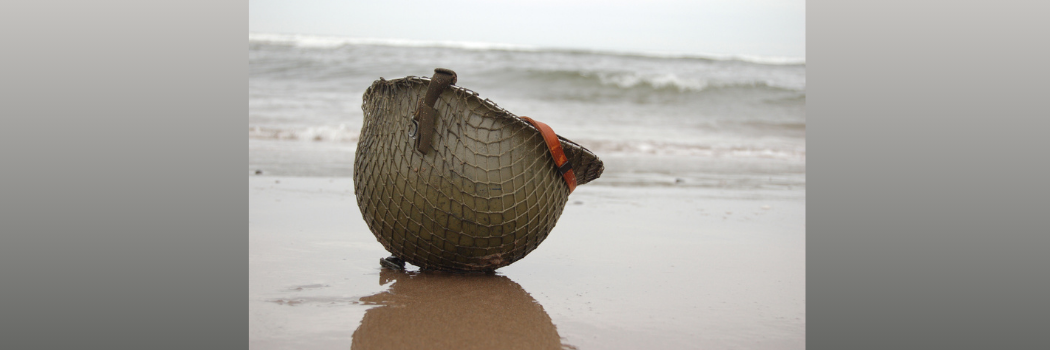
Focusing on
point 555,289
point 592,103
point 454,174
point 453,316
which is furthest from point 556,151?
point 592,103

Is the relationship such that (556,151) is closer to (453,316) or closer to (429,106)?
(429,106)

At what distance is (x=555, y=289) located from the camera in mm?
2557

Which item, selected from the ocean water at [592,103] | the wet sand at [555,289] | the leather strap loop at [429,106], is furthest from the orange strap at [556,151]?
the ocean water at [592,103]

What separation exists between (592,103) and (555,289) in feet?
34.1

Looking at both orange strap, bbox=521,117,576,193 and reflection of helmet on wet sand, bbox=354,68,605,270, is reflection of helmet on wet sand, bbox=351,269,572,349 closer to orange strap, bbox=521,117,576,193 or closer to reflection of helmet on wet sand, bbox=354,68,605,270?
reflection of helmet on wet sand, bbox=354,68,605,270

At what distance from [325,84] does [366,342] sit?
12.0m

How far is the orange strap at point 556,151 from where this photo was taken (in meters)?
2.35

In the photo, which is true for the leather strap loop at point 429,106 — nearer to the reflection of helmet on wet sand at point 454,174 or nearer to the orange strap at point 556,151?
the reflection of helmet on wet sand at point 454,174

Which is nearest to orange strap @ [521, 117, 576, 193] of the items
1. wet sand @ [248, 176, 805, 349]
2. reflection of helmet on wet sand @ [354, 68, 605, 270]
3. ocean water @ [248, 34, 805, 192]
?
reflection of helmet on wet sand @ [354, 68, 605, 270]

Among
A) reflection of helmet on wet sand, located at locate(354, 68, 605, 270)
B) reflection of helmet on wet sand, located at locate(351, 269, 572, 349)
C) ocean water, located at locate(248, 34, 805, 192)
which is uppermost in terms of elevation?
ocean water, located at locate(248, 34, 805, 192)

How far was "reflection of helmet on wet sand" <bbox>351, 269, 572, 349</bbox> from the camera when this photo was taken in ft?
6.33

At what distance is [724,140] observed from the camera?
31.0 feet

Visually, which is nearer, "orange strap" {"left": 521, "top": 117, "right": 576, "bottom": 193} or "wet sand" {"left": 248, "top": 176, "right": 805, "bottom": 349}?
"wet sand" {"left": 248, "top": 176, "right": 805, "bottom": 349}

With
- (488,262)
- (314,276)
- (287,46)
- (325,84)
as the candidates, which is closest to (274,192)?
(314,276)
